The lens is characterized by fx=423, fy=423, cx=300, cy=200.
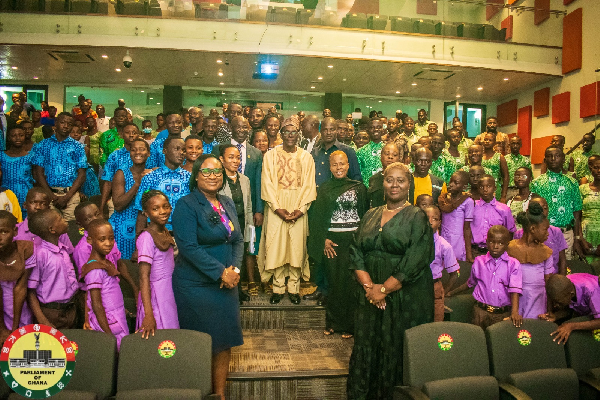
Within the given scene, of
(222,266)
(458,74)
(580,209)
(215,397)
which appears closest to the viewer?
(215,397)

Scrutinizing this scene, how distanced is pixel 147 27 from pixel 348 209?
24.6ft

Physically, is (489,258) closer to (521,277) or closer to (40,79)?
(521,277)

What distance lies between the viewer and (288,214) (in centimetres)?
388

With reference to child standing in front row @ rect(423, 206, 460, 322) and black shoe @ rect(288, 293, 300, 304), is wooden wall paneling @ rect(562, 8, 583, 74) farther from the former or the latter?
black shoe @ rect(288, 293, 300, 304)

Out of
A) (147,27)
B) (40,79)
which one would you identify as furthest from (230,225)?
(40,79)

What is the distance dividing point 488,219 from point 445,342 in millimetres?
1963

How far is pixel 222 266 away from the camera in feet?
7.94

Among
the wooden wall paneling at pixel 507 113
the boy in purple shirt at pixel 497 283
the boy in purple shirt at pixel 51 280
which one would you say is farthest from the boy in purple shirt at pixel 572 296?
the wooden wall paneling at pixel 507 113

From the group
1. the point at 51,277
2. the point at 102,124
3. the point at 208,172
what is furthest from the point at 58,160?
the point at 102,124

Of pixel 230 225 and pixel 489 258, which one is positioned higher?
pixel 230 225

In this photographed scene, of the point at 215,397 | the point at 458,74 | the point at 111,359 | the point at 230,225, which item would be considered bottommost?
the point at 215,397

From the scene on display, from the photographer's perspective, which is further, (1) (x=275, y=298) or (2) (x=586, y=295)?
(1) (x=275, y=298)

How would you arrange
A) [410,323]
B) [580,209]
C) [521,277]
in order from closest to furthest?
[410,323]
[521,277]
[580,209]

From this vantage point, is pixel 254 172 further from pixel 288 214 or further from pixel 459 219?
pixel 459 219
